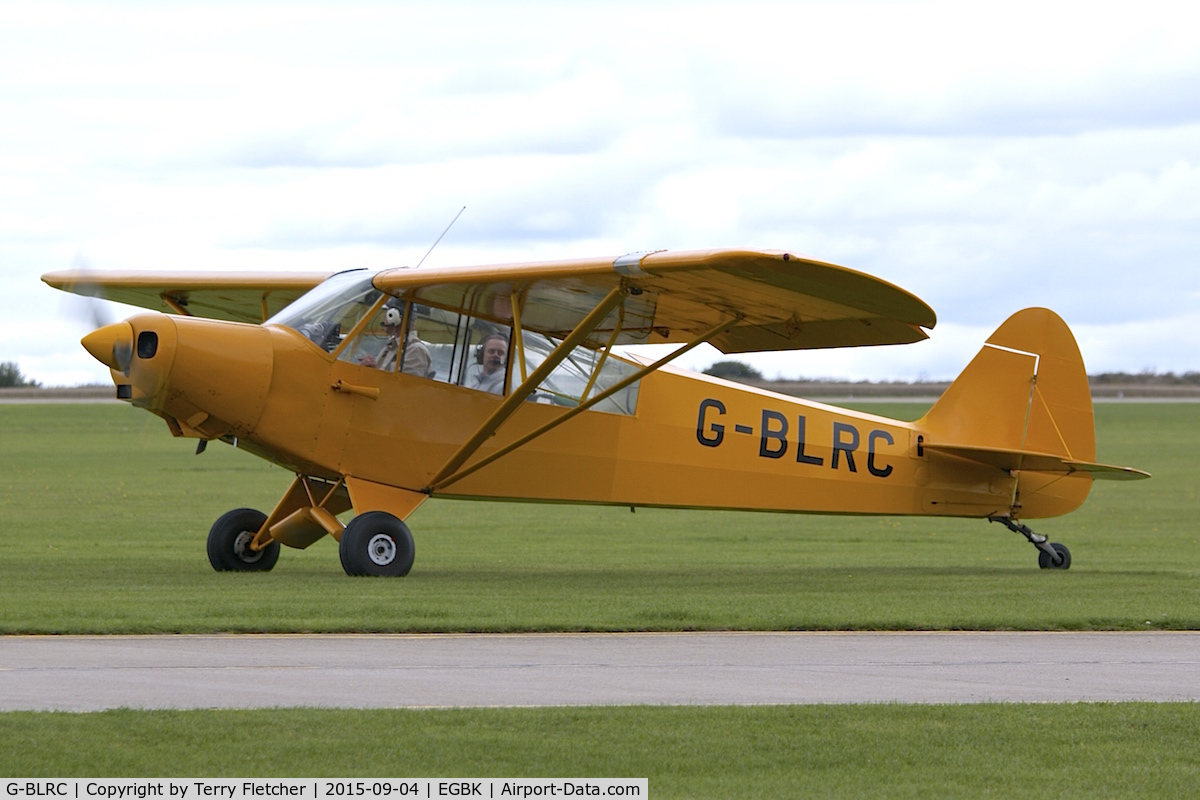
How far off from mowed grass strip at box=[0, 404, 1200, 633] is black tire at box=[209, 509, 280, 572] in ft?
1.11

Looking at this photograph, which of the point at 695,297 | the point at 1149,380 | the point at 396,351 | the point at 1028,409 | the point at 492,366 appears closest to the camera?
the point at 695,297

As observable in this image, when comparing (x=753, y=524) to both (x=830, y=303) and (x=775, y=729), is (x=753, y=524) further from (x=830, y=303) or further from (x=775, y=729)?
(x=775, y=729)

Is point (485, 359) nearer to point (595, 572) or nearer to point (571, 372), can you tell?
point (571, 372)

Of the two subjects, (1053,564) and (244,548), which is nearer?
(244,548)

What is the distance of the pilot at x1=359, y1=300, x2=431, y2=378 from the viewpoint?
595 inches

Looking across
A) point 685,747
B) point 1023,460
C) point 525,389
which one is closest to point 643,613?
point 525,389

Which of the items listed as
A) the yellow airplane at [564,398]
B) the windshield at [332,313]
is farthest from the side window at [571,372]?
the windshield at [332,313]

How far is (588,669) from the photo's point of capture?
31.3ft

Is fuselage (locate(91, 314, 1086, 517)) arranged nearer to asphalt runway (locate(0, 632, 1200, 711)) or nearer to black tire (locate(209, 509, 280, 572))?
black tire (locate(209, 509, 280, 572))

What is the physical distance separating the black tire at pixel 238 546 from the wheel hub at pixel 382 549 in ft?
5.50

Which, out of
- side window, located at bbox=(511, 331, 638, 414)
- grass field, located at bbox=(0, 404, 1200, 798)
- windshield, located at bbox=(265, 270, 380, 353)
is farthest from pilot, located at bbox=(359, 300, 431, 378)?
grass field, located at bbox=(0, 404, 1200, 798)

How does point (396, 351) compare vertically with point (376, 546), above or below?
above

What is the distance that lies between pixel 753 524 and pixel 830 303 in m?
14.0

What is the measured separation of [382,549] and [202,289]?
4699 millimetres
